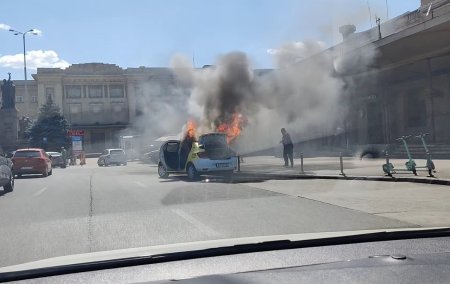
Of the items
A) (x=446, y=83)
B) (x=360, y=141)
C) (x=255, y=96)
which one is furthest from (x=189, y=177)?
(x=360, y=141)

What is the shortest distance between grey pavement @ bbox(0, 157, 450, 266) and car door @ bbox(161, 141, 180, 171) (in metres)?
5.04

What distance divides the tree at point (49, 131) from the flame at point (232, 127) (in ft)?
143

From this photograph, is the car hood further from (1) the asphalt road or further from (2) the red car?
(2) the red car

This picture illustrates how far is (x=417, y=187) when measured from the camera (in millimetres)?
11656

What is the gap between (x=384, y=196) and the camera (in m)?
10.5

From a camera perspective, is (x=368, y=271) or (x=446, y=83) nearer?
(x=368, y=271)

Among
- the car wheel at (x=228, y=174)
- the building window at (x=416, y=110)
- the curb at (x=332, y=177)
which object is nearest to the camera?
the curb at (x=332, y=177)

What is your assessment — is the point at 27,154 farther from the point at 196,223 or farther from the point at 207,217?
the point at 196,223

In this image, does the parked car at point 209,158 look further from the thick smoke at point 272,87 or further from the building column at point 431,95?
the building column at point 431,95

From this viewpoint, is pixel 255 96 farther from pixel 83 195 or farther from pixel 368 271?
pixel 368 271

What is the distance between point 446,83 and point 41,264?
25508mm

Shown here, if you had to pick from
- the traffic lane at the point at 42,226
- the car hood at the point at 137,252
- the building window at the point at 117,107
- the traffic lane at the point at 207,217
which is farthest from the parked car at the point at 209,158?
the building window at the point at 117,107

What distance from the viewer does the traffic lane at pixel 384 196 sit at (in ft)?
26.5

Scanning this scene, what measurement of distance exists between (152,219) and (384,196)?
498 cm
